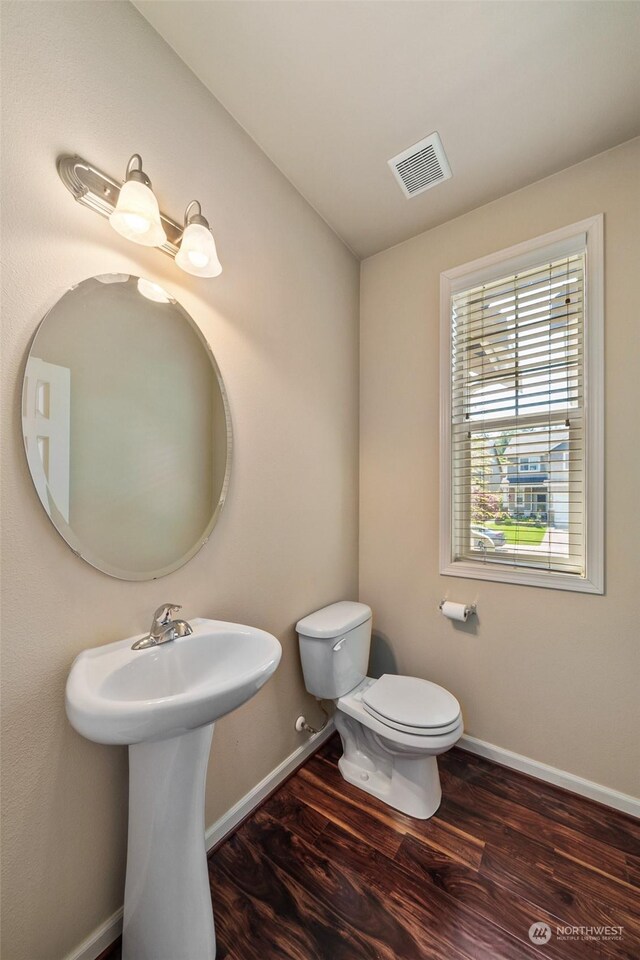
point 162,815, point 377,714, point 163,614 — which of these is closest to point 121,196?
point 163,614

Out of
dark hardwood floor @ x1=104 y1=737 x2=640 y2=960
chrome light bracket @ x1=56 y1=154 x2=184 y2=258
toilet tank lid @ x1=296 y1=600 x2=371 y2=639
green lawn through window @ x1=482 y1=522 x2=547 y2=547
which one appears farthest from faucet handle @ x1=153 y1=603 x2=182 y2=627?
green lawn through window @ x1=482 y1=522 x2=547 y2=547

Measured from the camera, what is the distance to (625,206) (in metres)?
1.41

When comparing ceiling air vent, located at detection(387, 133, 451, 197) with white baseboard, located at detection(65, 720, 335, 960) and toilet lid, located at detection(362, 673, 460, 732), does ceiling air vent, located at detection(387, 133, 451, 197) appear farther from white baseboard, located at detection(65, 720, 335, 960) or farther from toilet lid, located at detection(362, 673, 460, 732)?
white baseboard, located at detection(65, 720, 335, 960)

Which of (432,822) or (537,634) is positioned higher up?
(537,634)

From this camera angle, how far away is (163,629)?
1.00 m

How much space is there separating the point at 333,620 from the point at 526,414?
1.27 m

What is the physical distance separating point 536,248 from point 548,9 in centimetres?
70

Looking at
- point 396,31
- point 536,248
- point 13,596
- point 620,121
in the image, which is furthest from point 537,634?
point 396,31

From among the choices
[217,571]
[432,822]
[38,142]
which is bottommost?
[432,822]

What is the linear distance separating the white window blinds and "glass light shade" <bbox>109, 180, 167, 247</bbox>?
1402 millimetres

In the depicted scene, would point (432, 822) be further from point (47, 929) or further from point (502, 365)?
point (502, 365)

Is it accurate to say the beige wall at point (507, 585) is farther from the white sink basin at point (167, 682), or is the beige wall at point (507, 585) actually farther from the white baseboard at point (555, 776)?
the white sink basin at point (167, 682)

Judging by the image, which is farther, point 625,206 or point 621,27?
point 625,206

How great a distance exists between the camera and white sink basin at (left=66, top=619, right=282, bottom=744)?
707mm
